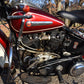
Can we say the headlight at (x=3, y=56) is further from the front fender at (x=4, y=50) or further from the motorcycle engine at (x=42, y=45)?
the motorcycle engine at (x=42, y=45)

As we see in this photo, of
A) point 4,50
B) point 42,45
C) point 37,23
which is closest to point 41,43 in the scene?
point 42,45

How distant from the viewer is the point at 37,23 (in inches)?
58.7

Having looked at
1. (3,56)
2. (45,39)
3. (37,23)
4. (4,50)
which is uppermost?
(37,23)

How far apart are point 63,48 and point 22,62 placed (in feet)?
2.68

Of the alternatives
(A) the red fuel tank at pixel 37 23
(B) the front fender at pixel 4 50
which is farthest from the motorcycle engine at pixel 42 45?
(B) the front fender at pixel 4 50

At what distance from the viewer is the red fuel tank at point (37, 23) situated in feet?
4.81

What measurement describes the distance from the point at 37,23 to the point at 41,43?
405mm

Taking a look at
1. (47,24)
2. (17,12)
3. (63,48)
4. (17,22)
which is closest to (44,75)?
(63,48)

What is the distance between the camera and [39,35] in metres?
1.67

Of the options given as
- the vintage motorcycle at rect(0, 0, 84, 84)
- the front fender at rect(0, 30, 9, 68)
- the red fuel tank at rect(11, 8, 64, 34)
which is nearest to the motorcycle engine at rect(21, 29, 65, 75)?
the vintage motorcycle at rect(0, 0, 84, 84)

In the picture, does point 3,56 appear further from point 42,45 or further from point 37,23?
point 37,23

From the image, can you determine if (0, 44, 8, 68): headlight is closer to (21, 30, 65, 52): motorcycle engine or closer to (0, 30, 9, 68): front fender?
(0, 30, 9, 68): front fender

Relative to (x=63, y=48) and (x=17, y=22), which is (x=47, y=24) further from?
(x=63, y=48)

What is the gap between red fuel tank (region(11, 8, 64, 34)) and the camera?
1.47 meters
